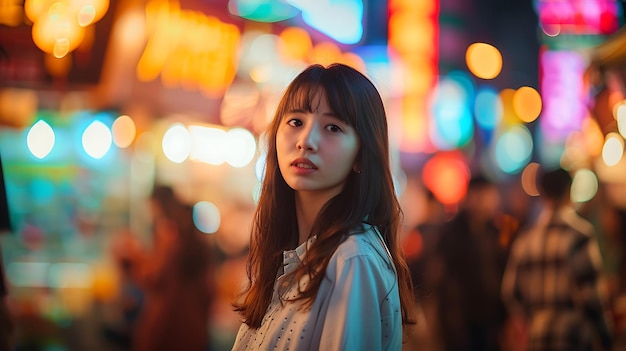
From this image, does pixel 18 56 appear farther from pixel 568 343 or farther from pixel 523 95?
pixel 523 95

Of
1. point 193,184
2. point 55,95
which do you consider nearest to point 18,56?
point 55,95

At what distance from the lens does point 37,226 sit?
5832 mm

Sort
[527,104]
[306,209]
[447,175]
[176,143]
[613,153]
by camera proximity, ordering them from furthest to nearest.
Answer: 1. [527,104]
2. [447,175]
3. [613,153]
4. [176,143]
5. [306,209]

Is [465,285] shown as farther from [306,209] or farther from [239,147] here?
[306,209]

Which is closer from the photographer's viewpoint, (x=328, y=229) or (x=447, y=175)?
(x=328, y=229)

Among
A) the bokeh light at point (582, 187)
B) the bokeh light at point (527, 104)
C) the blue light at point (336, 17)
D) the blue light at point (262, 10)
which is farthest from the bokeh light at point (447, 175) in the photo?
the blue light at point (262, 10)

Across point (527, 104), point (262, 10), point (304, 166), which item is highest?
point (262, 10)

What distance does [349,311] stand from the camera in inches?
70.6

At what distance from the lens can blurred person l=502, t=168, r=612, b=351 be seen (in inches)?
190

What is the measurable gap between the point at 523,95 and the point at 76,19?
38.5 ft

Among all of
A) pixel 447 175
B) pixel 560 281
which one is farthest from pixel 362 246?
pixel 447 175

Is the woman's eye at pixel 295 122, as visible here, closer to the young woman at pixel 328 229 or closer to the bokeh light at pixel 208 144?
the young woman at pixel 328 229

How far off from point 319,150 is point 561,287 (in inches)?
136

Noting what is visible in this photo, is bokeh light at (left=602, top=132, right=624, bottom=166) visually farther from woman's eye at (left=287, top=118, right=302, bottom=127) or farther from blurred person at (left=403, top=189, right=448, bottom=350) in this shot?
woman's eye at (left=287, top=118, right=302, bottom=127)
